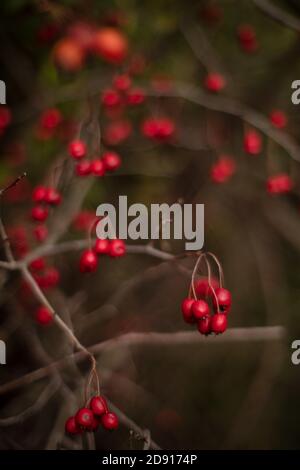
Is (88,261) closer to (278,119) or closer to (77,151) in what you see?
(77,151)

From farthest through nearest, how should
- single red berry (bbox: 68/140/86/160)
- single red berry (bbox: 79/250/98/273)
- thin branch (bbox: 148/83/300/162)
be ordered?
1. thin branch (bbox: 148/83/300/162)
2. single red berry (bbox: 68/140/86/160)
3. single red berry (bbox: 79/250/98/273)

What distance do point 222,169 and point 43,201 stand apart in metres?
0.61

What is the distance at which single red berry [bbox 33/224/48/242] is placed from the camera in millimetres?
1296

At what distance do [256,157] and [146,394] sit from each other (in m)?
0.81

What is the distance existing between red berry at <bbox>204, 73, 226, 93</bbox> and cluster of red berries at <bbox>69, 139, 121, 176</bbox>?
0.47 meters

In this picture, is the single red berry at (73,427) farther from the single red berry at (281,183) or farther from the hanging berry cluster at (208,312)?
the single red berry at (281,183)

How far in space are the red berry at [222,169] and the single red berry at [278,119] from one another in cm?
18

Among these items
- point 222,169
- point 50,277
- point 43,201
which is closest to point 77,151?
point 43,201

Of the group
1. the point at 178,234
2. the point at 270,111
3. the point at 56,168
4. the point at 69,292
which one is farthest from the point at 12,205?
the point at 270,111

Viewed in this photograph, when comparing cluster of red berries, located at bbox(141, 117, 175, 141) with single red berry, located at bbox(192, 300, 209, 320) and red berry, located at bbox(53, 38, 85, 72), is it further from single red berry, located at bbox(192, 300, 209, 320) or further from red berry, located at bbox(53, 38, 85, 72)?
single red berry, located at bbox(192, 300, 209, 320)

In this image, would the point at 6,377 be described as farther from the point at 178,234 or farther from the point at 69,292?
the point at 178,234

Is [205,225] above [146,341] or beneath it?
above

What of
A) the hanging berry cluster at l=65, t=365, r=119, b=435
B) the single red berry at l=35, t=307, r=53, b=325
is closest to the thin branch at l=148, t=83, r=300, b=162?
the single red berry at l=35, t=307, r=53, b=325
